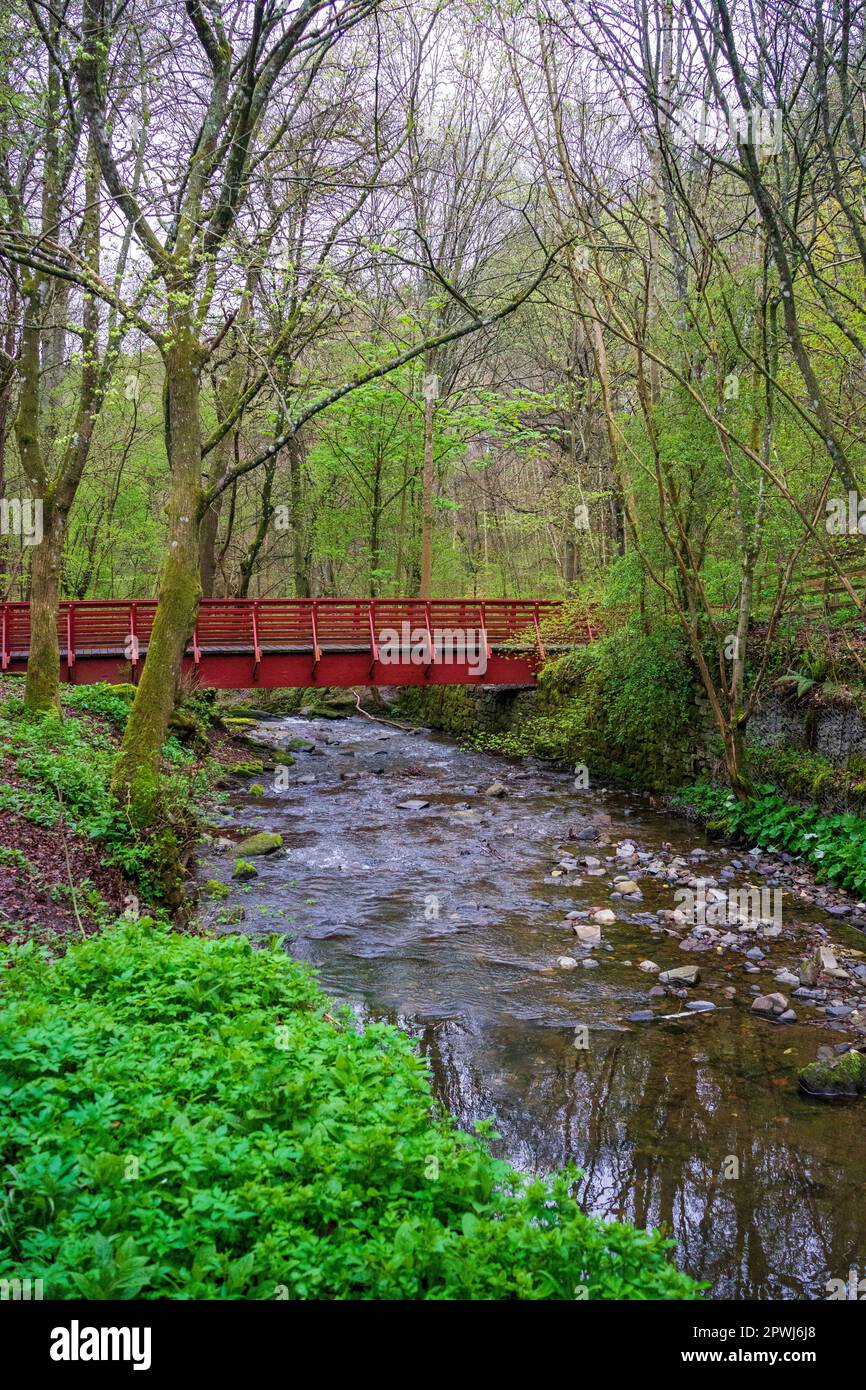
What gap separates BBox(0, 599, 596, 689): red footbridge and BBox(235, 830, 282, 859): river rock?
5005 mm

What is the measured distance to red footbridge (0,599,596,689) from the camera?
588 inches

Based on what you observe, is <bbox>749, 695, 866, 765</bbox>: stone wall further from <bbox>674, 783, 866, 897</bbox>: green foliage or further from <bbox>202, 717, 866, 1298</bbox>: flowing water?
<bbox>202, 717, 866, 1298</bbox>: flowing water

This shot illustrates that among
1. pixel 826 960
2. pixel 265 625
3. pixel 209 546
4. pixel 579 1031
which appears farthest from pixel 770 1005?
pixel 209 546

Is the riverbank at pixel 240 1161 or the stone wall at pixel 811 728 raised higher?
the stone wall at pixel 811 728

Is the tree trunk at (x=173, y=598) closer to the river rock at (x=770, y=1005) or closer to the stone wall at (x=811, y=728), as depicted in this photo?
the river rock at (x=770, y=1005)

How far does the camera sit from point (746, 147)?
22.4 ft

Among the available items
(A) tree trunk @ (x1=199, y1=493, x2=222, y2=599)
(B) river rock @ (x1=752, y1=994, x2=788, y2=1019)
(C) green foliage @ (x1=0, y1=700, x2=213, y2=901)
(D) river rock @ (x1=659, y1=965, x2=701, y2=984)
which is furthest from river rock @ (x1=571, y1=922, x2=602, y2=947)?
(A) tree trunk @ (x1=199, y1=493, x2=222, y2=599)

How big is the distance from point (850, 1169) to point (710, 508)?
8.49 m

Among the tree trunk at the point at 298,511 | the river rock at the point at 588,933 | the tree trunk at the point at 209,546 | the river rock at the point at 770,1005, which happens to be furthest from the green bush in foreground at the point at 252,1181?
the tree trunk at the point at 298,511

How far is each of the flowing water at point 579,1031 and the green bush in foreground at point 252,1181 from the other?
1347 millimetres

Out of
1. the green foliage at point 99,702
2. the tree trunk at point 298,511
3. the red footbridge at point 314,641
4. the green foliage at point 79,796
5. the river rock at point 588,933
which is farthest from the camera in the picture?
the tree trunk at point 298,511

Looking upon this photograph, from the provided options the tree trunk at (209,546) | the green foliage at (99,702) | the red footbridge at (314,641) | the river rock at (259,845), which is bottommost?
the river rock at (259,845)

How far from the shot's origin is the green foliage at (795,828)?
340 inches
